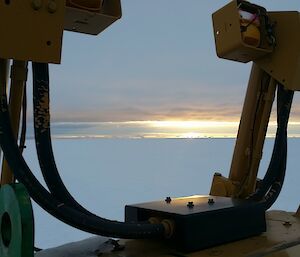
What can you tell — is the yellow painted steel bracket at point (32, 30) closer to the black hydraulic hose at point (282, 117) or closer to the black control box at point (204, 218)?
the black control box at point (204, 218)

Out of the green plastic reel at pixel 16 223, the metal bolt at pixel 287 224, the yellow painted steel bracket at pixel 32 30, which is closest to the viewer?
the green plastic reel at pixel 16 223

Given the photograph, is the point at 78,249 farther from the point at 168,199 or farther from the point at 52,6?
the point at 52,6

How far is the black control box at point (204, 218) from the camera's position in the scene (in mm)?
1155

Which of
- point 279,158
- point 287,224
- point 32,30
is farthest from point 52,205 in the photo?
point 279,158

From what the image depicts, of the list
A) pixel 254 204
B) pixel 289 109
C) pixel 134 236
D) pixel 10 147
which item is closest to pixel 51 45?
pixel 10 147

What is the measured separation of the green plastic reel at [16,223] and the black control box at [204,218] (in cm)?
52

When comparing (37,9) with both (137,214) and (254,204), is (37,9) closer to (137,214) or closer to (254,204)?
(137,214)

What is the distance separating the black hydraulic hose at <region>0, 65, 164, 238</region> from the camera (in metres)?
0.94

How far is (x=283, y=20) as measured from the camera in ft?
5.64

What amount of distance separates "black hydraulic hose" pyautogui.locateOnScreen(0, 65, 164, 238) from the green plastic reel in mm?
161

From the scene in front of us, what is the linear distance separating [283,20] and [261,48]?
0.57 ft

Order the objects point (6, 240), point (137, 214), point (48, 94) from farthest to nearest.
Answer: point (137, 214)
point (48, 94)
point (6, 240)

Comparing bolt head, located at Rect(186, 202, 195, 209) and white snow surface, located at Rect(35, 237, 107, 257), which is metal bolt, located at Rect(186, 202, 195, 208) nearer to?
bolt head, located at Rect(186, 202, 195, 209)

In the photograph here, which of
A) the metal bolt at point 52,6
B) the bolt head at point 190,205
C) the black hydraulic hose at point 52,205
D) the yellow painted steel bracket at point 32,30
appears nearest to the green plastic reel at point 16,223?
the black hydraulic hose at point 52,205
